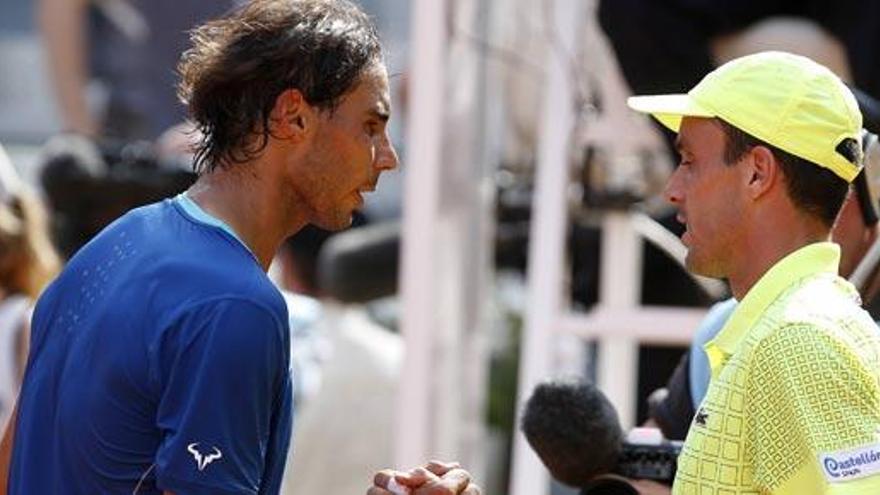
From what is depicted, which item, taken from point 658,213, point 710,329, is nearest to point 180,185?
point 658,213

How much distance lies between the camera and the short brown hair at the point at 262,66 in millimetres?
3131

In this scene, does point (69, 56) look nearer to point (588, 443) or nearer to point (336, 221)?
point (588, 443)

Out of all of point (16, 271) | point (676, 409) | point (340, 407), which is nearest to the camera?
point (676, 409)

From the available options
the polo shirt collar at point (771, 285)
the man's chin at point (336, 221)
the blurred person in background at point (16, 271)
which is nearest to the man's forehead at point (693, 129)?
the polo shirt collar at point (771, 285)

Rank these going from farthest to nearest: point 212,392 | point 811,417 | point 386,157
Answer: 1. point 386,157
2. point 212,392
3. point 811,417

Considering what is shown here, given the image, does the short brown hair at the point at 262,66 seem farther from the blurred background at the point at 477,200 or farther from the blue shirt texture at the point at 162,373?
the blurred background at the point at 477,200

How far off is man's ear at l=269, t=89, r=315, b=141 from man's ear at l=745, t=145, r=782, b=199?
0.62 meters

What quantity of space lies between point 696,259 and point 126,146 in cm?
485

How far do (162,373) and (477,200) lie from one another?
11.3ft

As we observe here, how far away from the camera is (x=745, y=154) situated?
3.09m

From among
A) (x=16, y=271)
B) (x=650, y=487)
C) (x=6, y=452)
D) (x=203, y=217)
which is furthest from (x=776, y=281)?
(x=16, y=271)

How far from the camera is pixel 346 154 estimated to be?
3201 millimetres

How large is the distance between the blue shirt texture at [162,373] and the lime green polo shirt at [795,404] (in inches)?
23.1

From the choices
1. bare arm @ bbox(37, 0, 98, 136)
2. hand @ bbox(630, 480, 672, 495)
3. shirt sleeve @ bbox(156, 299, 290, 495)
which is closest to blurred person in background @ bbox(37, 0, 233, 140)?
bare arm @ bbox(37, 0, 98, 136)
